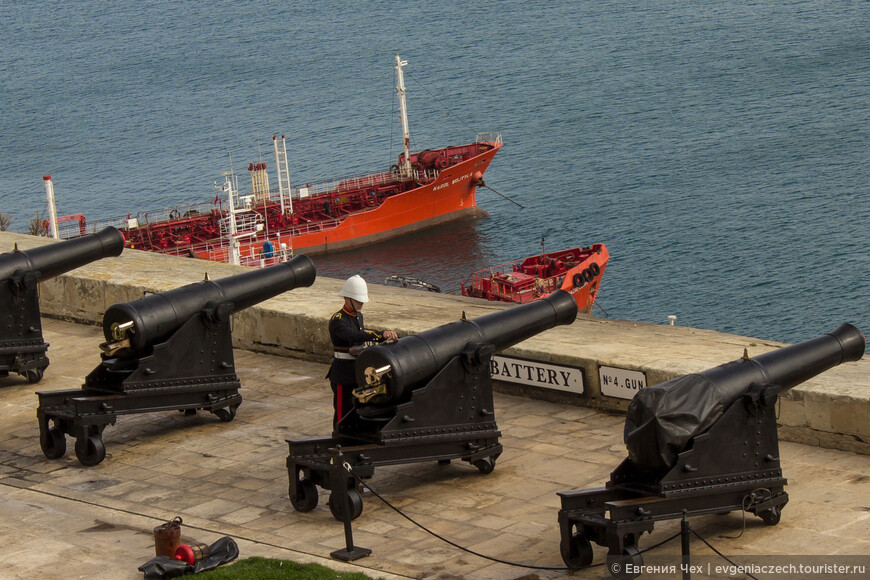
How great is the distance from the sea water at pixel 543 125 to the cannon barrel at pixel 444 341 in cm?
3084

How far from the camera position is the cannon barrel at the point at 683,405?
22.6 ft

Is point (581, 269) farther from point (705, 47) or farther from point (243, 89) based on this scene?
point (243, 89)

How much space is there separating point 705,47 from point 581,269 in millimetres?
41261

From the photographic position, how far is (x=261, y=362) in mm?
12102

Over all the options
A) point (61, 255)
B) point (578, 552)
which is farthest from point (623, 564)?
point (61, 255)

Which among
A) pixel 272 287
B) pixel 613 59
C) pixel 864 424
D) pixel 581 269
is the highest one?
pixel 613 59

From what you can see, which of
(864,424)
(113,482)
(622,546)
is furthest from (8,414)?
(864,424)

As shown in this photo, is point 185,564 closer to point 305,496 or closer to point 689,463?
point 305,496

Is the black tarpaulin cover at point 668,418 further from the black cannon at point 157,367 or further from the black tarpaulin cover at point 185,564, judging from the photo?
the black cannon at point 157,367

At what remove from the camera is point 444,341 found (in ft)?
27.3

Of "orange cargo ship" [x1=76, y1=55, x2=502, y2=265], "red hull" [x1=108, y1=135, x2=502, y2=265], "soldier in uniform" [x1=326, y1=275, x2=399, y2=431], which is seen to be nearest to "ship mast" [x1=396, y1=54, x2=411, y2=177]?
"orange cargo ship" [x1=76, y1=55, x2=502, y2=265]

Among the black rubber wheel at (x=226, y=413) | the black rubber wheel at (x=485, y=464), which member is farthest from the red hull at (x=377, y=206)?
the black rubber wheel at (x=485, y=464)

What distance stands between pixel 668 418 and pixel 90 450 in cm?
466

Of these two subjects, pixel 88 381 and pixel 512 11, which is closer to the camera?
pixel 88 381
